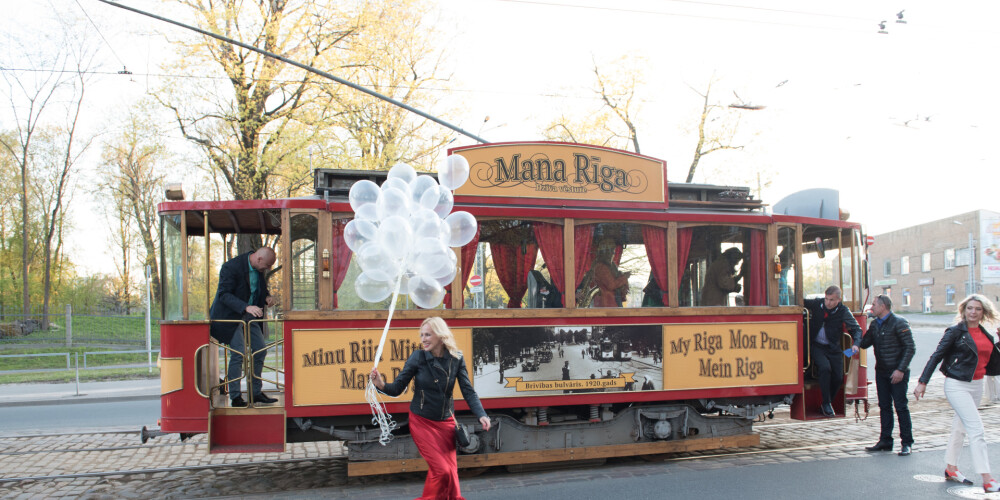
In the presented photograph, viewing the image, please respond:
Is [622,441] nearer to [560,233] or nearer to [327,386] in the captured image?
[560,233]

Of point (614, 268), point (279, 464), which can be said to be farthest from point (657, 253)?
point (279, 464)

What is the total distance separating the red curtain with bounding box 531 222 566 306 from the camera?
22.2 ft

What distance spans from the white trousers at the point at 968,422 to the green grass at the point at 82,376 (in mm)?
16866

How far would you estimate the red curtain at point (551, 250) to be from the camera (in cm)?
678

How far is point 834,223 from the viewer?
792cm

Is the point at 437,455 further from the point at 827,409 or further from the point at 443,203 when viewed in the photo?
the point at 827,409

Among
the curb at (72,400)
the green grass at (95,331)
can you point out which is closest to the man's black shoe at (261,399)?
the curb at (72,400)

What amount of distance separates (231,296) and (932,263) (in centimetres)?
4799

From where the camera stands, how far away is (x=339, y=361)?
617 cm

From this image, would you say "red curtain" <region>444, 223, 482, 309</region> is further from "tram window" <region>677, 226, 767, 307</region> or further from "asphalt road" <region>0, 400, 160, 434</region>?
"asphalt road" <region>0, 400, 160, 434</region>

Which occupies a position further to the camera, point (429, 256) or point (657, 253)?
point (657, 253)

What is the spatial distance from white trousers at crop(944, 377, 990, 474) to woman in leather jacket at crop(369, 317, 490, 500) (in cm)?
431

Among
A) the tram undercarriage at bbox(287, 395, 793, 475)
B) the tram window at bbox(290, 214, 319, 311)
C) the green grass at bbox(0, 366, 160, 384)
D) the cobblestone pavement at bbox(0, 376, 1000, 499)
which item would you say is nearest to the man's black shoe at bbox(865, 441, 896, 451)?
the cobblestone pavement at bbox(0, 376, 1000, 499)

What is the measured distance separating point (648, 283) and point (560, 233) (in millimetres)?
1127
